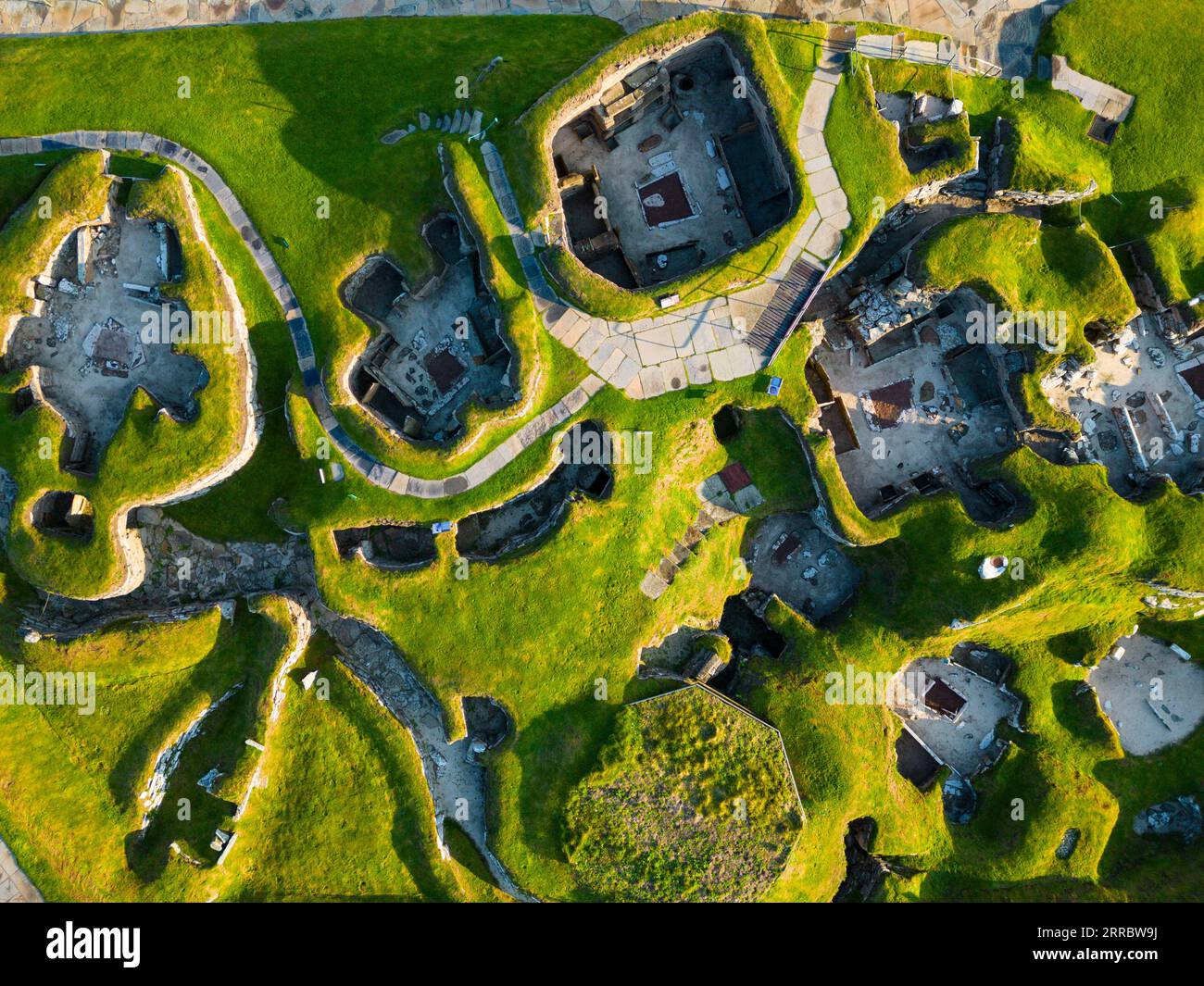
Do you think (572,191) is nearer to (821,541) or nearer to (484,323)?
(484,323)

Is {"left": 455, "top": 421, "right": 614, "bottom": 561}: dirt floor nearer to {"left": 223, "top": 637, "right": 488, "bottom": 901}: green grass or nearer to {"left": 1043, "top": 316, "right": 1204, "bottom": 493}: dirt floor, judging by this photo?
{"left": 223, "top": 637, "right": 488, "bottom": 901}: green grass

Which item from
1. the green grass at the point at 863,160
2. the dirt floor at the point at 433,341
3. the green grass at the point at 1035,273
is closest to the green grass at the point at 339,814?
the dirt floor at the point at 433,341

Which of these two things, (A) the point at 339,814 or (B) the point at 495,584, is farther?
(A) the point at 339,814

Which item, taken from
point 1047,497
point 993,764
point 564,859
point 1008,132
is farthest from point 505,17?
point 993,764

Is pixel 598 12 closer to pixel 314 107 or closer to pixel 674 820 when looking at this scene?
pixel 314 107

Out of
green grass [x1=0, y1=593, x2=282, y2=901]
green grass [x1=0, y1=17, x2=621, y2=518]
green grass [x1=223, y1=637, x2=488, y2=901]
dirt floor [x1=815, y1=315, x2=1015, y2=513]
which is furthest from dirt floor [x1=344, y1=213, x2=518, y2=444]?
dirt floor [x1=815, y1=315, x2=1015, y2=513]

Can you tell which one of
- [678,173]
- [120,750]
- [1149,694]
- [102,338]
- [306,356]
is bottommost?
[120,750]

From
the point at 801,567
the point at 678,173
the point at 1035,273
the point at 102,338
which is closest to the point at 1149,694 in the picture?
the point at 801,567
